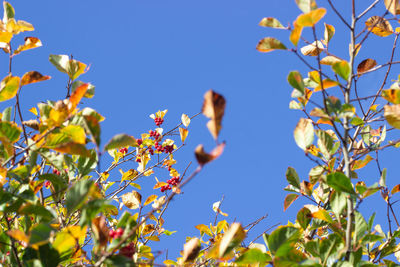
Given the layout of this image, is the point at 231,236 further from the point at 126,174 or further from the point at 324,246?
the point at 126,174

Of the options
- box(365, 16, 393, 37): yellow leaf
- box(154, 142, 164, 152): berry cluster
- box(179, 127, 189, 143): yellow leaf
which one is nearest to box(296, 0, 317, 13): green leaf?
box(365, 16, 393, 37): yellow leaf

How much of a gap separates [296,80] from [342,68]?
0.17 m

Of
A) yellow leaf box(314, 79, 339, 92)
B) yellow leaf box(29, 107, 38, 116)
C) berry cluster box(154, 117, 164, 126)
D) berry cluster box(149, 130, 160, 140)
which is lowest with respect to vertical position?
yellow leaf box(314, 79, 339, 92)

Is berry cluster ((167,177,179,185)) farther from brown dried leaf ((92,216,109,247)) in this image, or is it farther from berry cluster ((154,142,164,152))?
brown dried leaf ((92,216,109,247))

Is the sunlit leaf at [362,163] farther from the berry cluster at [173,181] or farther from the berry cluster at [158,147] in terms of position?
the berry cluster at [158,147]

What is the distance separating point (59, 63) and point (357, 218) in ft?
4.46

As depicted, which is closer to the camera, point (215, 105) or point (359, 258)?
point (215, 105)

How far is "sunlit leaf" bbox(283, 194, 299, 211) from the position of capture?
1.93 m

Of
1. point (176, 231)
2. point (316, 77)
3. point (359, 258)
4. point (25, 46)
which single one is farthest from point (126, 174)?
point (359, 258)

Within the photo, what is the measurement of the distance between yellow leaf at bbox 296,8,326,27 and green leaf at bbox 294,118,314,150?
1.22ft

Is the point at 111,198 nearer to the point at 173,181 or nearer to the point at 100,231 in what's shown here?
the point at 100,231

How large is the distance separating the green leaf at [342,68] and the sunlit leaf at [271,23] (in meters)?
0.31

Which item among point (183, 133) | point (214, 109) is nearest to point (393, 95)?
point (214, 109)

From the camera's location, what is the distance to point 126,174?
11.1ft
